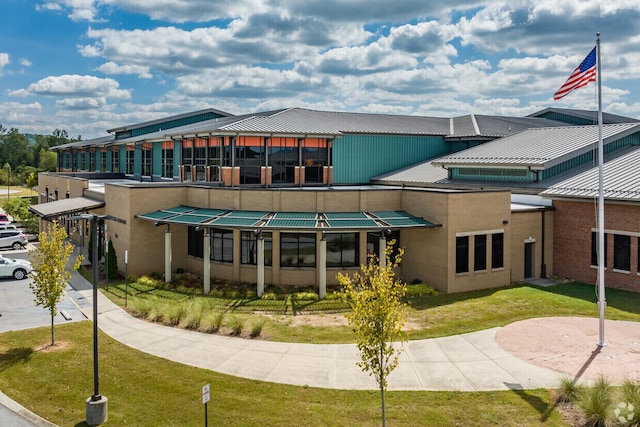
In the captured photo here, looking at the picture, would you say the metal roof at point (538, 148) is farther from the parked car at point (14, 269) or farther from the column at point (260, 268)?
the parked car at point (14, 269)

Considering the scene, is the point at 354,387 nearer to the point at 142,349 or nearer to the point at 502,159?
the point at 142,349

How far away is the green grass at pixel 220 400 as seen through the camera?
45.0ft

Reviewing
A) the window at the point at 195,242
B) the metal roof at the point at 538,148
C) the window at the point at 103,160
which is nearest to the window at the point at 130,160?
the window at the point at 103,160

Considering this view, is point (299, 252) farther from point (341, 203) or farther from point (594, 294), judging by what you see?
point (594, 294)

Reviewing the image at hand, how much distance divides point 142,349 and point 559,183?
25019 mm

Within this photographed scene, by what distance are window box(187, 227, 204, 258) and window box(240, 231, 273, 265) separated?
11.2 ft

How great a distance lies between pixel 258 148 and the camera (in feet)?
124

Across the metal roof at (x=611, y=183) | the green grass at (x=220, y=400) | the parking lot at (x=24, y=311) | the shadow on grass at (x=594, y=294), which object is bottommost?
the green grass at (x=220, y=400)

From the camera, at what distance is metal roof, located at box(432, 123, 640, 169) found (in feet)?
109

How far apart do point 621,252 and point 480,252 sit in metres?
7.24

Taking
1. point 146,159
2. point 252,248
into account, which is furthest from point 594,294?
point 146,159

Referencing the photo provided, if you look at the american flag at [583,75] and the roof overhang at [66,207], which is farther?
the roof overhang at [66,207]

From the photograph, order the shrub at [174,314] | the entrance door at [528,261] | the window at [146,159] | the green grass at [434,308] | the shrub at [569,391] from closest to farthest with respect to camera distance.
A: 1. the shrub at [569,391]
2. the green grass at [434,308]
3. the shrub at [174,314]
4. the entrance door at [528,261]
5. the window at [146,159]

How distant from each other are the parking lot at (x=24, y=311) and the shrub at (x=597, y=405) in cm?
1980
